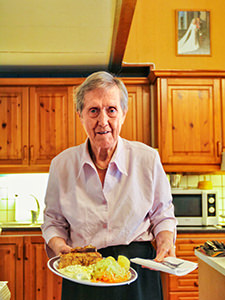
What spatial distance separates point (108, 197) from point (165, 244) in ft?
0.89

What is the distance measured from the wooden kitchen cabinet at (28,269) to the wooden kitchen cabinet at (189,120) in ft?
4.70

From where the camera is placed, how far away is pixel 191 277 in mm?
3129

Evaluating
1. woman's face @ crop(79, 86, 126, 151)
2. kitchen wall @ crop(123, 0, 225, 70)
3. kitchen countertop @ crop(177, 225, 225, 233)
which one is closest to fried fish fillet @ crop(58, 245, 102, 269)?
woman's face @ crop(79, 86, 126, 151)

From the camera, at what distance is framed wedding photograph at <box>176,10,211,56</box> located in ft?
13.5

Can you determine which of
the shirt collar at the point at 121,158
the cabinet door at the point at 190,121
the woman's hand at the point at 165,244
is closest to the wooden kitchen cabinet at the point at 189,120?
the cabinet door at the point at 190,121

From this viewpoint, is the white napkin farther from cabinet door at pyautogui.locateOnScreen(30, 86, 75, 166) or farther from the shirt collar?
cabinet door at pyautogui.locateOnScreen(30, 86, 75, 166)

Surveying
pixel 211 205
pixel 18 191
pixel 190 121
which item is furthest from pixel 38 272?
pixel 190 121

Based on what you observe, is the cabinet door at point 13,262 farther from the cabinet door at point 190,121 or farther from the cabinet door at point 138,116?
the cabinet door at point 190,121

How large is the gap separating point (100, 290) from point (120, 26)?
5.54 feet

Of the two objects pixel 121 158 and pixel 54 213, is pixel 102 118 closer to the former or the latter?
pixel 121 158

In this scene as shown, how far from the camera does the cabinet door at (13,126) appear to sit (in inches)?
139

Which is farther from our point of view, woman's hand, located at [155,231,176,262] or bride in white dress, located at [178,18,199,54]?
bride in white dress, located at [178,18,199,54]

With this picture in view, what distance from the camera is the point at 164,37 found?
13.5ft

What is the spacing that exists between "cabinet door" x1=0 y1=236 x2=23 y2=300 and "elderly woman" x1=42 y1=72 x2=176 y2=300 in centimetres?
190
